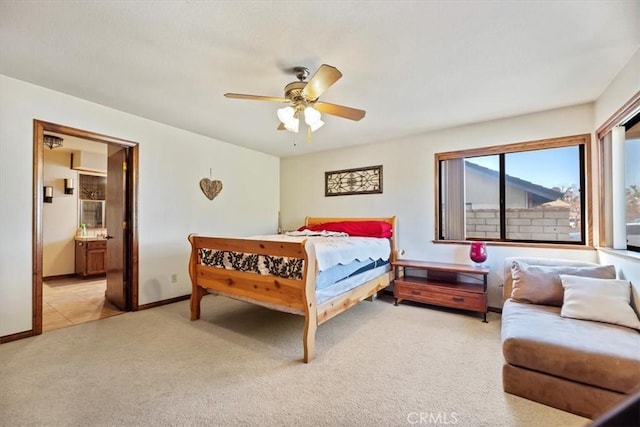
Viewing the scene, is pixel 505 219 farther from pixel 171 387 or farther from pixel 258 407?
pixel 171 387

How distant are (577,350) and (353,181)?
3496 millimetres

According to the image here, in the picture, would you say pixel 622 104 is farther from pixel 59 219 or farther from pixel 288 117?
pixel 59 219

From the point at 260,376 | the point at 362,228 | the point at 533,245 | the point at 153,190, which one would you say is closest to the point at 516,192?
the point at 533,245

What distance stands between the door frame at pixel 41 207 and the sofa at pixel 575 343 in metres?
3.88

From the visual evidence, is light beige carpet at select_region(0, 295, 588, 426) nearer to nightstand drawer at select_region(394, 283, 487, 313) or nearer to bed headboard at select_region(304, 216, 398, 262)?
nightstand drawer at select_region(394, 283, 487, 313)

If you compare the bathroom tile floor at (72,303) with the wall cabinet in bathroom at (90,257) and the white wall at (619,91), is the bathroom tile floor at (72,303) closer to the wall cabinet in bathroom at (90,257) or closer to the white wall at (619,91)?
the wall cabinet in bathroom at (90,257)

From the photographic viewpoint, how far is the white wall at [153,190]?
266 cm

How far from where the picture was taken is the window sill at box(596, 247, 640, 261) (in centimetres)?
222

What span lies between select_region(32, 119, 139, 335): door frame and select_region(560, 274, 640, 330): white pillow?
4351mm

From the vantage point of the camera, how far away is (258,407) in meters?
1.79

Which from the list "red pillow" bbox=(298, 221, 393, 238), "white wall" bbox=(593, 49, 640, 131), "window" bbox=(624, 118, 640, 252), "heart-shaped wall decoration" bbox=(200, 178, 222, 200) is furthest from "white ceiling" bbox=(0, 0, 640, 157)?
"red pillow" bbox=(298, 221, 393, 238)

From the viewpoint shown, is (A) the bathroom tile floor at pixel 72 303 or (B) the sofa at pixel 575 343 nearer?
(B) the sofa at pixel 575 343

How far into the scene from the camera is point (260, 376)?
6.95 ft

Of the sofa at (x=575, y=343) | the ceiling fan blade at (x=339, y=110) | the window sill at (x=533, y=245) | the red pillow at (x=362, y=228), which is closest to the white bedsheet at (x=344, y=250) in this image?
the red pillow at (x=362, y=228)
